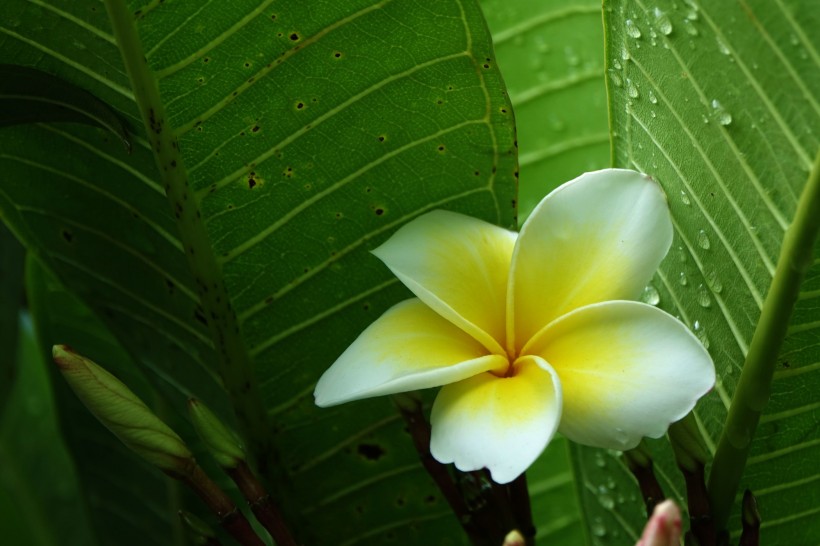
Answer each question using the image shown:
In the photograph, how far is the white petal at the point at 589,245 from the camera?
59cm

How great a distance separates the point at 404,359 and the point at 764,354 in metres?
0.22

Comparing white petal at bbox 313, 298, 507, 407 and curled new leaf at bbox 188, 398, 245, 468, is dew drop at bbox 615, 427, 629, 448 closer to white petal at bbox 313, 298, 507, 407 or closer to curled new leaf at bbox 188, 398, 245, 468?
white petal at bbox 313, 298, 507, 407

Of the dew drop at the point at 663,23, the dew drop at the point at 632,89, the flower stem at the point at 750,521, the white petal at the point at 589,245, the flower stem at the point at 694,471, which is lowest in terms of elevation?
the flower stem at the point at 750,521

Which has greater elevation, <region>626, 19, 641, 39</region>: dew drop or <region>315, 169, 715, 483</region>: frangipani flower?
<region>626, 19, 641, 39</region>: dew drop

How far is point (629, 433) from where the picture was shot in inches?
21.4

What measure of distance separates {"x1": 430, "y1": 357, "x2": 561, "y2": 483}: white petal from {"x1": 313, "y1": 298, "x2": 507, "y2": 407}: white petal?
0.6 inches

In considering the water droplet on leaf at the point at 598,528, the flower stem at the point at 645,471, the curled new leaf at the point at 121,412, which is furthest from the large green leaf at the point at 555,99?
the curled new leaf at the point at 121,412

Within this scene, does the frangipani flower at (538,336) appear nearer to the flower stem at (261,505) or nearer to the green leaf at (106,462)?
the flower stem at (261,505)

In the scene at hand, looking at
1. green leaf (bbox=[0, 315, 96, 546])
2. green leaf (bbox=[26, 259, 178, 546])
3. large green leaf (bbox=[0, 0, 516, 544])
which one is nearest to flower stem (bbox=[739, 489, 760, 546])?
large green leaf (bbox=[0, 0, 516, 544])

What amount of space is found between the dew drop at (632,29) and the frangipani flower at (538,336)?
0.37 ft

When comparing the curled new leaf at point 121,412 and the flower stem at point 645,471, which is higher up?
the curled new leaf at point 121,412

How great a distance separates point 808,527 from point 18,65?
61 centimetres

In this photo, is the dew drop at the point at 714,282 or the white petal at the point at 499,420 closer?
the white petal at the point at 499,420

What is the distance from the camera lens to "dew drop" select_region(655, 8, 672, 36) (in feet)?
2.05
